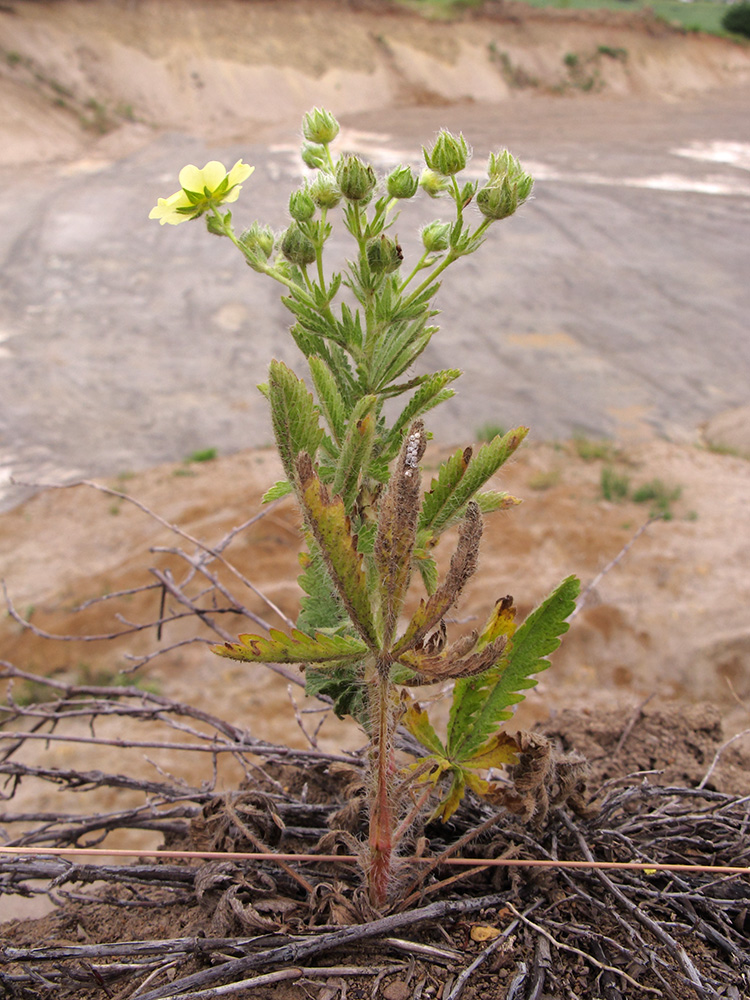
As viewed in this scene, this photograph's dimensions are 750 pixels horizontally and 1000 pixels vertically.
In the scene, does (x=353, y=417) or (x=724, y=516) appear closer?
(x=353, y=417)

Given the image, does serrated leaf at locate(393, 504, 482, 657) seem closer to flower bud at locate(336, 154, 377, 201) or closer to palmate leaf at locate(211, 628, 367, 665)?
palmate leaf at locate(211, 628, 367, 665)

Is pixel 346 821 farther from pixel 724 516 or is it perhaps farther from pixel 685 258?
pixel 685 258

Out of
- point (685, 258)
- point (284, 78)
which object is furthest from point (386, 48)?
point (685, 258)

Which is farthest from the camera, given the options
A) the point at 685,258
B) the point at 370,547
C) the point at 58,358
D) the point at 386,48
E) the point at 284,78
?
the point at 386,48

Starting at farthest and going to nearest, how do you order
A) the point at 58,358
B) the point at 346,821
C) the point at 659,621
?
the point at 58,358 → the point at 659,621 → the point at 346,821

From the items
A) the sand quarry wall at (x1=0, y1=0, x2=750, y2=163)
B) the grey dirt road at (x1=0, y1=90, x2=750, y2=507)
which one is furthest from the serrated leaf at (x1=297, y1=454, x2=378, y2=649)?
the sand quarry wall at (x1=0, y1=0, x2=750, y2=163)

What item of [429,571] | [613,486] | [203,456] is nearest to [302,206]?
[429,571]
